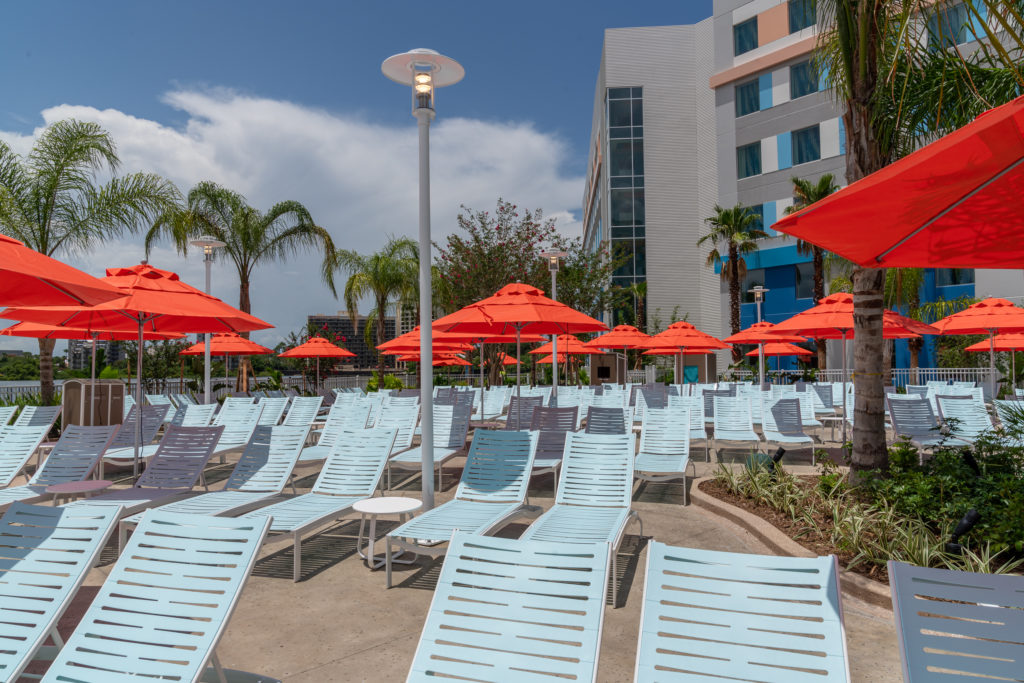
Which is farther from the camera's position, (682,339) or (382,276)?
(382,276)

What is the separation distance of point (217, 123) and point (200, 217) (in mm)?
8791

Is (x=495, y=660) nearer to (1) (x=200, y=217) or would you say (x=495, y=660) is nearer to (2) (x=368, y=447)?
(2) (x=368, y=447)

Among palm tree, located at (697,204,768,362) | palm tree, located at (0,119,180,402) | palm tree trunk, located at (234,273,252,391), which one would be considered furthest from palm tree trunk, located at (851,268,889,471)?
palm tree, located at (697,204,768,362)

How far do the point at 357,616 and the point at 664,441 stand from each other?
16.8ft

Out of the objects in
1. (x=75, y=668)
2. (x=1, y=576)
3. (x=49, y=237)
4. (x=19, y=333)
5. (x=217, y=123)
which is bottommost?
(x=75, y=668)

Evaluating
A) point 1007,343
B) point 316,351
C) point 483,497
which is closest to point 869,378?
point 483,497

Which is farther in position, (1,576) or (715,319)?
(715,319)

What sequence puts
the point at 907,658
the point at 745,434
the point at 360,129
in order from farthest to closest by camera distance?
the point at 360,129 < the point at 745,434 < the point at 907,658

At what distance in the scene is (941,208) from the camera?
307 centimetres

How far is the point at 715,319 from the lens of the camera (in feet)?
112

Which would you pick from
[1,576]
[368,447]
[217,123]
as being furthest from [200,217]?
[1,576]

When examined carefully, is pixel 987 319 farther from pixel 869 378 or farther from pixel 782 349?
pixel 782 349

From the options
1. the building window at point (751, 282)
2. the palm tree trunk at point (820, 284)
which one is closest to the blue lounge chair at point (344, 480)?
the palm tree trunk at point (820, 284)

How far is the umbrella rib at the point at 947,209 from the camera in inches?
107
